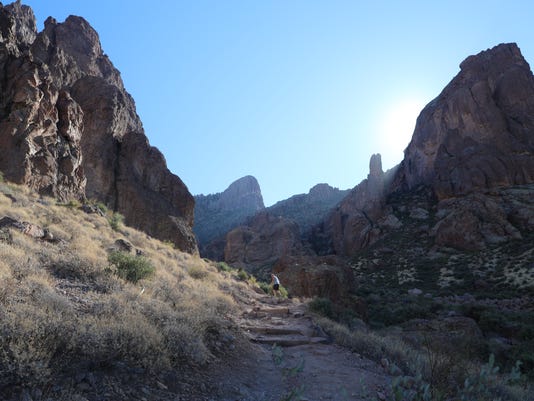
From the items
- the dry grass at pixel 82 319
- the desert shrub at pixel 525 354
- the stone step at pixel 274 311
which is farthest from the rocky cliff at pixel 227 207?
the dry grass at pixel 82 319

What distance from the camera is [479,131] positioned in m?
65.6

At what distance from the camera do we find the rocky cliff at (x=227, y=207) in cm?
11938

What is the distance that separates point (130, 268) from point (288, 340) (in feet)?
15.1

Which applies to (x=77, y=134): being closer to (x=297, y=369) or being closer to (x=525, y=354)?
(x=297, y=369)

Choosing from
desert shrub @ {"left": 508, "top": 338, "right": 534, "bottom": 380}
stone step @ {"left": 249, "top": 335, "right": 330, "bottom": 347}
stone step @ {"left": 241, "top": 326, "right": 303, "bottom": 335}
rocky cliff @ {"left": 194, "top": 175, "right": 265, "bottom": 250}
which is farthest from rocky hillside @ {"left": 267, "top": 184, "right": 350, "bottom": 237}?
stone step @ {"left": 249, "top": 335, "right": 330, "bottom": 347}

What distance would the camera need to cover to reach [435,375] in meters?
6.56

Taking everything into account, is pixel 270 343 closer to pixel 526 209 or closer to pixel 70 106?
pixel 70 106

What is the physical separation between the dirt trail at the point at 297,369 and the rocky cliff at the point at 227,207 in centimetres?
9907

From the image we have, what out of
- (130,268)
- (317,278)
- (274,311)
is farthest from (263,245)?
(130,268)

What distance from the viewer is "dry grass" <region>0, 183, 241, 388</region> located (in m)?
4.59

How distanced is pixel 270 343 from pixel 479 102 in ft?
237

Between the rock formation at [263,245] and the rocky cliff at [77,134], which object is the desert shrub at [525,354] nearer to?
the rocky cliff at [77,134]

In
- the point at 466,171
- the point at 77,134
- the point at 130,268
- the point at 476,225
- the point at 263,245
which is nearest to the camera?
the point at 130,268

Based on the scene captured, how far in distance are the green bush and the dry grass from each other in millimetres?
307
